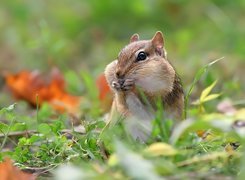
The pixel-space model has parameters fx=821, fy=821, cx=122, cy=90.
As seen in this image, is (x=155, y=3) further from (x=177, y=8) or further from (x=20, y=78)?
(x=20, y=78)

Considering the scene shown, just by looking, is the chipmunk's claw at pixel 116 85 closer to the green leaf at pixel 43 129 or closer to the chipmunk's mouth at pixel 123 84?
the chipmunk's mouth at pixel 123 84

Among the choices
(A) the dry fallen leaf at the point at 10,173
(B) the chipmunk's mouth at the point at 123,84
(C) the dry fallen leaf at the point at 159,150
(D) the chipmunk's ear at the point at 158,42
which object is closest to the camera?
(C) the dry fallen leaf at the point at 159,150

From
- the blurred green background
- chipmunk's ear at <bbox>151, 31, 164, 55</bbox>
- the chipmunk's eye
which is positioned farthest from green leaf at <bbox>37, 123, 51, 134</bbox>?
the blurred green background

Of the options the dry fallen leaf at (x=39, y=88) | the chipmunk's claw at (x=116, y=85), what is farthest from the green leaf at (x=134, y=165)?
the dry fallen leaf at (x=39, y=88)

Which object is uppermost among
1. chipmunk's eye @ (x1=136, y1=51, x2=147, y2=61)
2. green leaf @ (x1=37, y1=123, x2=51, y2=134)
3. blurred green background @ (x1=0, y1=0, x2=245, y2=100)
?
blurred green background @ (x1=0, y1=0, x2=245, y2=100)

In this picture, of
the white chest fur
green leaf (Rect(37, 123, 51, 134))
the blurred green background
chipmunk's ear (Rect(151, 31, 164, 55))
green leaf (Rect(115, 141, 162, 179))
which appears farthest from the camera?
the blurred green background

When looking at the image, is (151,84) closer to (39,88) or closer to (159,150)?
(159,150)

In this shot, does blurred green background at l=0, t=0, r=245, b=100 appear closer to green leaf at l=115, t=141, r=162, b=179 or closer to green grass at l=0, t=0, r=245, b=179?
green grass at l=0, t=0, r=245, b=179

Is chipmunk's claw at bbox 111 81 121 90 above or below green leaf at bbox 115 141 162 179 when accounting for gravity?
above

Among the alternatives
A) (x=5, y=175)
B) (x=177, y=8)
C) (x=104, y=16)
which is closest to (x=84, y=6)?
(x=104, y=16)
